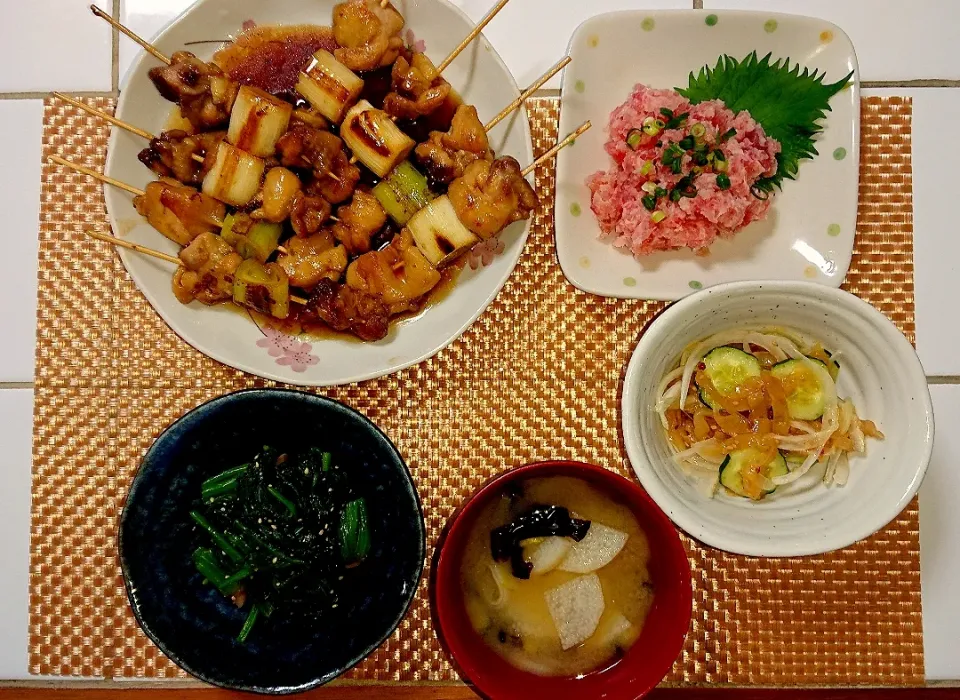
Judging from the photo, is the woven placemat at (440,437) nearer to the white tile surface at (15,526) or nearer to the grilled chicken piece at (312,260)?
the white tile surface at (15,526)

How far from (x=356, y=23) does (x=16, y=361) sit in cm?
150

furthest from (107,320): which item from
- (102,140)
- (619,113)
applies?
(619,113)

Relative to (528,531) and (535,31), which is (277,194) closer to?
(535,31)

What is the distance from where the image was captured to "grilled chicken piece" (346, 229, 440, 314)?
6.42ft

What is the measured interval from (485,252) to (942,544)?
1.76 metres

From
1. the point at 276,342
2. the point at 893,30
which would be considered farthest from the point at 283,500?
the point at 893,30

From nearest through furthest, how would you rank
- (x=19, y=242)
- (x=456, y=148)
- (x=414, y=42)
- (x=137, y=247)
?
(x=137, y=247)
(x=456, y=148)
(x=414, y=42)
(x=19, y=242)

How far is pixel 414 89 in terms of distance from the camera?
2.00 metres

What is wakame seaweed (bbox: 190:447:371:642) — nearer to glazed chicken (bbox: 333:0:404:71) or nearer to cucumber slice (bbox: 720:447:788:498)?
cucumber slice (bbox: 720:447:788:498)

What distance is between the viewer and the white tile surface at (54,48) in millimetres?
2213

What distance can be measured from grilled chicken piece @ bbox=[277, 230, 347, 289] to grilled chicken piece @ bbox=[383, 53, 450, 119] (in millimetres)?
432

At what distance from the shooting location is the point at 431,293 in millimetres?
2102

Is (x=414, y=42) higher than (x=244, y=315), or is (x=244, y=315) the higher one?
(x=414, y=42)

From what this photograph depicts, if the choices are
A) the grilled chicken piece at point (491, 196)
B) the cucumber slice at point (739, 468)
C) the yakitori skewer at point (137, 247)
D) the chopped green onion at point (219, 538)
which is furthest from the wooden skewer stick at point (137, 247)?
→ the cucumber slice at point (739, 468)
